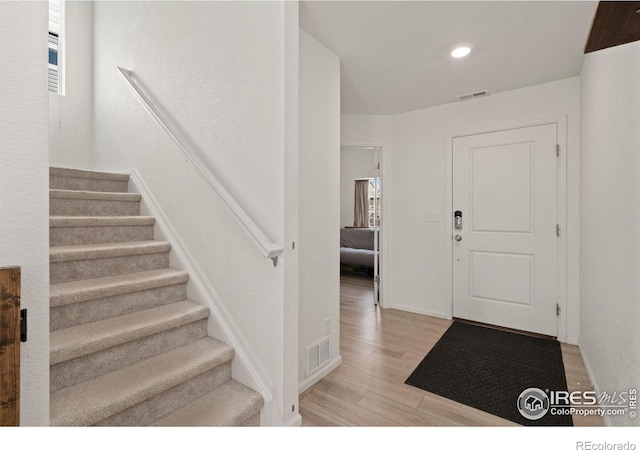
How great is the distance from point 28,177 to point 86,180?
2007 millimetres

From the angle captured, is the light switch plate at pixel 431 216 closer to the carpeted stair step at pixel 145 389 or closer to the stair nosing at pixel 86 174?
the carpeted stair step at pixel 145 389

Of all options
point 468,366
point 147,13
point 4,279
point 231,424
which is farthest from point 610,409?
point 147,13

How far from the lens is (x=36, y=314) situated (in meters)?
0.88

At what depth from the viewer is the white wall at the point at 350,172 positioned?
24.0 feet

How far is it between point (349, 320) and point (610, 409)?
219 cm

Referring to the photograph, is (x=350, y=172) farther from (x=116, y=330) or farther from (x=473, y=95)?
(x=116, y=330)

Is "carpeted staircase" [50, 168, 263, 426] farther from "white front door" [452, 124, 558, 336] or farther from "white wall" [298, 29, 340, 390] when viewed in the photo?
"white front door" [452, 124, 558, 336]

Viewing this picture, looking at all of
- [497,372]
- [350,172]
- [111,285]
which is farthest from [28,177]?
[350,172]

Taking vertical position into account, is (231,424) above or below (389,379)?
above

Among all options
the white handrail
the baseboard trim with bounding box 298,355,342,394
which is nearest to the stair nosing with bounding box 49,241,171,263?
the white handrail

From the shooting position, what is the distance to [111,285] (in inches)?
66.9

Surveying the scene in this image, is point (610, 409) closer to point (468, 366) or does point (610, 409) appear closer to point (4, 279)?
point (468, 366)

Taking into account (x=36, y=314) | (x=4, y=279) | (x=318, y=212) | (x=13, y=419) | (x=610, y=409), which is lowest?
(x=610, y=409)
